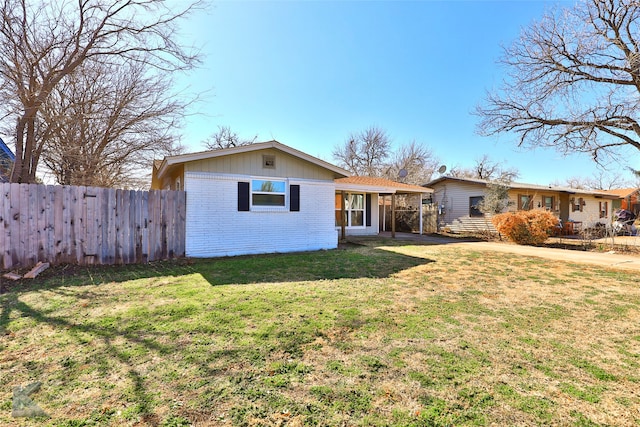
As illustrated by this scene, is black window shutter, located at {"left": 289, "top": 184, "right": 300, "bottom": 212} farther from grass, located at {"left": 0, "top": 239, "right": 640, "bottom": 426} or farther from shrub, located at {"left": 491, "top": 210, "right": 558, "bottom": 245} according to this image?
shrub, located at {"left": 491, "top": 210, "right": 558, "bottom": 245}

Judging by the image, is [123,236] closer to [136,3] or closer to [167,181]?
[167,181]

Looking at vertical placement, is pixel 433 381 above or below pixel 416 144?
below

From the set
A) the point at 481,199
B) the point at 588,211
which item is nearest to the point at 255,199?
the point at 481,199

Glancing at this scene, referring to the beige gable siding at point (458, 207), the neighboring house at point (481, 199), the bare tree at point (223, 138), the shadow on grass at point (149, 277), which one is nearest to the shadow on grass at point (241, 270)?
the shadow on grass at point (149, 277)

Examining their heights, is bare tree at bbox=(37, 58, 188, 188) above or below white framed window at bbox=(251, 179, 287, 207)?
above

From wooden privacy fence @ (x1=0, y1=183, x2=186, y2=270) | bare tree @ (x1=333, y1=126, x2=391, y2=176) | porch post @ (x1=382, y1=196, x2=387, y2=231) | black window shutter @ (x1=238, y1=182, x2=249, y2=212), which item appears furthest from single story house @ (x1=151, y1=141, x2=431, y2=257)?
bare tree @ (x1=333, y1=126, x2=391, y2=176)

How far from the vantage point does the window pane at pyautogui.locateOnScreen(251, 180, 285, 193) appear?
29.1 ft

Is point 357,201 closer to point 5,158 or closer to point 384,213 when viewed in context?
Answer: point 384,213

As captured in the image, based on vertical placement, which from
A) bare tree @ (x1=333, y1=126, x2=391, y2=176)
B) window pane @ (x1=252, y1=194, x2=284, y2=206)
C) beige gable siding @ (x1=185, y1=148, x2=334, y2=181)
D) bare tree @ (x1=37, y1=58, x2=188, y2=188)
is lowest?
window pane @ (x1=252, y1=194, x2=284, y2=206)

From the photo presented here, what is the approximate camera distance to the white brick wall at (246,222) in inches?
317

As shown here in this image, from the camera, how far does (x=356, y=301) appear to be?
14.6 feet

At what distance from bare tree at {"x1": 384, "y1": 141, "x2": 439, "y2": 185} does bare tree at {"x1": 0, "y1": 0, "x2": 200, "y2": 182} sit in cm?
2567

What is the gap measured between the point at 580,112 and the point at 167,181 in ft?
54.2

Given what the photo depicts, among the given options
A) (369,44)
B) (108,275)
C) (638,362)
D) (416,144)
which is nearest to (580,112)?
(369,44)
